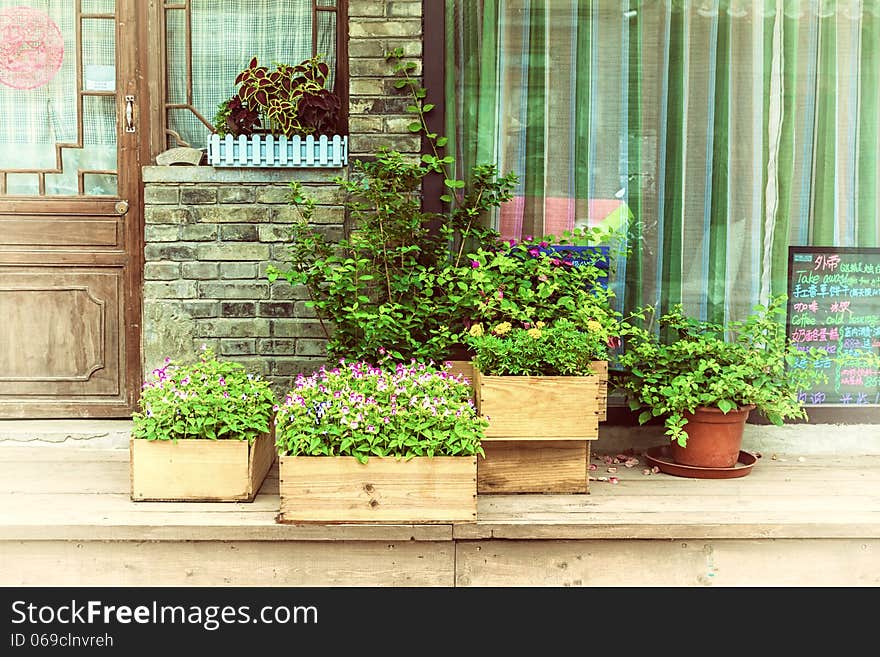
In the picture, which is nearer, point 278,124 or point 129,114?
point 278,124

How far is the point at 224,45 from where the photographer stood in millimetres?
4473

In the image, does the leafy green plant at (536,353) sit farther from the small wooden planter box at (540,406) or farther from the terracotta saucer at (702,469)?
the terracotta saucer at (702,469)

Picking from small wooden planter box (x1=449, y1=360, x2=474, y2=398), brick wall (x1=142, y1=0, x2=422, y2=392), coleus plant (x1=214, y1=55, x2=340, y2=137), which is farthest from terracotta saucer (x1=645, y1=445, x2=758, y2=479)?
coleus plant (x1=214, y1=55, x2=340, y2=137)

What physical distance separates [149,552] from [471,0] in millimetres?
2841

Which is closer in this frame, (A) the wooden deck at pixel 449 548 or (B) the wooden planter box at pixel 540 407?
(A) the wooden deck at pixel 449 548

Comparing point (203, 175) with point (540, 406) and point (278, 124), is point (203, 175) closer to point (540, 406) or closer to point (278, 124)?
point (278, 124)

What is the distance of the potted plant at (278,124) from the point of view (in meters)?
4.21

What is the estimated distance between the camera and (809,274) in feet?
14.5

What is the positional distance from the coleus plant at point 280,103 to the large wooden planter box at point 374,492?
175cm

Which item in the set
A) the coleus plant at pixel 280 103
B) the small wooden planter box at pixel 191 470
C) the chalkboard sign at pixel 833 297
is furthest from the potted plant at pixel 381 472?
the chalkboard sign at pixel 833 297

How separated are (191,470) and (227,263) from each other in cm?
119

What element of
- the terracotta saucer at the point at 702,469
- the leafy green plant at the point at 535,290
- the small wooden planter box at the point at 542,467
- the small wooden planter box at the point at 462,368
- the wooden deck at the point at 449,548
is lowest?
the wooden deck at the point at 449,548

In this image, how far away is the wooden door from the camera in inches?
177

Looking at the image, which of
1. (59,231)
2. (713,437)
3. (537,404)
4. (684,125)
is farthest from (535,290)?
(59,231)
